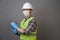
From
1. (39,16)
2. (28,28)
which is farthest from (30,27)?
(39,16)

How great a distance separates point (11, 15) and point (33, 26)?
94 centimetres

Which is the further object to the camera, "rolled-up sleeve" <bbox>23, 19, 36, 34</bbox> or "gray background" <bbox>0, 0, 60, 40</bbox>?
"gray background" <bbox>0, 0, 60, 40</bbox>

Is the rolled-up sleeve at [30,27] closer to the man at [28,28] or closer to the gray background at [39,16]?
the man at [28,28]

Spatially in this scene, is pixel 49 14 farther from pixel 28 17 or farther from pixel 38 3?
pixel 28 17

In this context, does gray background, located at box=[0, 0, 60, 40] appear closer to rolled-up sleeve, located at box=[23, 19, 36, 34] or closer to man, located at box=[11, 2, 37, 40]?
man, located at box=[11, 2, 37, 40]

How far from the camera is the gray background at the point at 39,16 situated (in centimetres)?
303

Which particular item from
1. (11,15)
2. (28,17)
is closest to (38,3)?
(11,15)

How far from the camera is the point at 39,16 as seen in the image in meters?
3.03

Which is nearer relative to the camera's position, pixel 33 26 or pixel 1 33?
pixel 33 26

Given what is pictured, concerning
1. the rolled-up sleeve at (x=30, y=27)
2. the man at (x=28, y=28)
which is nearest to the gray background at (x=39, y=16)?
the man at (x=28, y=28)

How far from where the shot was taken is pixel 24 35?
7.60 feet

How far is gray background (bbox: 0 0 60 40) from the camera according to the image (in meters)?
3.03

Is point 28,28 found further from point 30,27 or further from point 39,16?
point 39,16

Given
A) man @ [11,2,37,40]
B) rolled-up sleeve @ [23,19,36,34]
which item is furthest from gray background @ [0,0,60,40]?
rolled-up sleeve @ [23,19,36,34]
